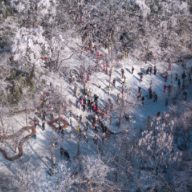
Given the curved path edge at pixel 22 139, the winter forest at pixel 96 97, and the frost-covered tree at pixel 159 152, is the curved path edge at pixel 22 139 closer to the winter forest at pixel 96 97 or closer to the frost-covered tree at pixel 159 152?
the winter forest at pixel 96 97

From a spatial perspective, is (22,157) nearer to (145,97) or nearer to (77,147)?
(77,147)

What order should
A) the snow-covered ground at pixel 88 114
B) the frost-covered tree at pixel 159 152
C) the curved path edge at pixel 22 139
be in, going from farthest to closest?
1. the snow-covered ground at pixel 88 114
2. the curved path edge at pixel 22 139
3. the frost-covered tree at pixel 159 152

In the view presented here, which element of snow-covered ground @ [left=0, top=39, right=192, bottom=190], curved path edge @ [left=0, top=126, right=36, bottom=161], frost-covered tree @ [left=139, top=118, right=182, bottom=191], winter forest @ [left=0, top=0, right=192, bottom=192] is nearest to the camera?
frost-covered tree @ [left=139, top=118, right=182, bottom=191]

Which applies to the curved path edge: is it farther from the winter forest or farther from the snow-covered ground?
the snow-covered ground

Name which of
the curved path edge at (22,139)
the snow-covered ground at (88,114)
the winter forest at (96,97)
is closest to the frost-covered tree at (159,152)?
the winter forest at (96,97)

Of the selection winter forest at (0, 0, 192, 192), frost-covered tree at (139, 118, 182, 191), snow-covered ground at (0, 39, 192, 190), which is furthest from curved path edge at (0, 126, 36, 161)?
frost-covered tree at (139, 118, 182, 191)

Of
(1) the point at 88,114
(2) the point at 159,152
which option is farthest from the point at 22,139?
(2) the point at 159,152

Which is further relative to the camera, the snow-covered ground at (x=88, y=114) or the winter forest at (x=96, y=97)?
the snow-covered ground at (x=88, y=114)

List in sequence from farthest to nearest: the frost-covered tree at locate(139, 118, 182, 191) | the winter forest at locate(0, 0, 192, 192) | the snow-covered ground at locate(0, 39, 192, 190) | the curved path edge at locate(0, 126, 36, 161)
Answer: the snow-covered ground at locate(0, 39, 192, 190), the curved path edge at locate(0, 126, 36, 161), the winter forest at locate(0, 0, 192, 192), the frost-covered tree at locate(139, 118, 182, 191)

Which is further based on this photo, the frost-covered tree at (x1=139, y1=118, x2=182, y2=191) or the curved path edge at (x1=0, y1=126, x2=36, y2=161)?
the curved path edge at (x1=0, y1=126, x2=36, y2=161)
